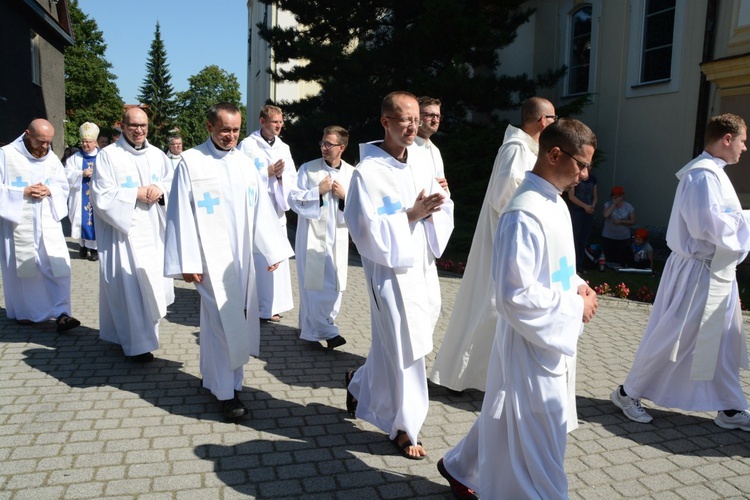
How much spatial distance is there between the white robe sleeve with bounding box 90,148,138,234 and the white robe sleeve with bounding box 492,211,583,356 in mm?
4163

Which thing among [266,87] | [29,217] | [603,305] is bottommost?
[603,305]

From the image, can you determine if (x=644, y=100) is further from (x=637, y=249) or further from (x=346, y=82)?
(x=346, y=82)

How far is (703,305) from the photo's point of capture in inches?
185

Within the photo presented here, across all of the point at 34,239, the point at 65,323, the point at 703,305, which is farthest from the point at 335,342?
the point at 34,239

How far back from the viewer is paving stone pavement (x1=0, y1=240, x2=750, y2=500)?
372 cm

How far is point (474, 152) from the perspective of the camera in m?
13.2

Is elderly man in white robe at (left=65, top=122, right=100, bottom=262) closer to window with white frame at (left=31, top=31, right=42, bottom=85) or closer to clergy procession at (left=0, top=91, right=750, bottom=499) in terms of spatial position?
clergy procession at (left=0, top=91, right=750, bottom=499)

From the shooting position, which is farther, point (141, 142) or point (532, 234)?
point (141, 142)

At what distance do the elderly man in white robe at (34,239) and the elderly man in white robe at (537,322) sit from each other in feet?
18.2

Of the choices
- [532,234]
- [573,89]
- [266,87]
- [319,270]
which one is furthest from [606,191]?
[266,87]

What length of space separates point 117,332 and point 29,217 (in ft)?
6.98

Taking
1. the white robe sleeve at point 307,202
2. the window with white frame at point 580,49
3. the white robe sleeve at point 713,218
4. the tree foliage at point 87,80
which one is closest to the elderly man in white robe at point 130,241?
the white robe sleeve at point 307,202

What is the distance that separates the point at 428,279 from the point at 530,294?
1.95 metres

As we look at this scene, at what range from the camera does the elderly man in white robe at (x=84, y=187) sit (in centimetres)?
1160
